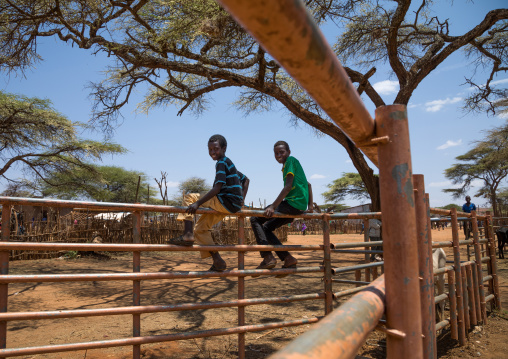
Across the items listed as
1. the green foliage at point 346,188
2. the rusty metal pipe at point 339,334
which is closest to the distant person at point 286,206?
the rusty metal pipe at point 339,334

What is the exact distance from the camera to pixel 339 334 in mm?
564

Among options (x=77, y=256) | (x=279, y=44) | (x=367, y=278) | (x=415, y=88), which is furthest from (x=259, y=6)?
(x=77, y=256)

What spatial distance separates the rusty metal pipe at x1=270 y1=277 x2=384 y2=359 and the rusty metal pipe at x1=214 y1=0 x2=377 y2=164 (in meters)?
0.43

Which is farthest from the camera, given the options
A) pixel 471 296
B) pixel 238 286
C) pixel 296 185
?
pixel 471 296

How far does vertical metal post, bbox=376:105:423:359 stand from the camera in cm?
93

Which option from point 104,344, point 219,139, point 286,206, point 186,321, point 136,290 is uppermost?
point 219,139

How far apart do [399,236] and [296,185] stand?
10.2ft

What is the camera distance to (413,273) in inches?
37.8

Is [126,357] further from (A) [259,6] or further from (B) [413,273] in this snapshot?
(A) [259,6]

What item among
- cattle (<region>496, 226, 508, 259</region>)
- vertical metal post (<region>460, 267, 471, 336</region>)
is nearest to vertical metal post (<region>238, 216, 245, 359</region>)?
vertical metal post (<region>460, 267, 471, 336</region>)

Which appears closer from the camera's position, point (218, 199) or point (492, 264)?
point (218, 199)

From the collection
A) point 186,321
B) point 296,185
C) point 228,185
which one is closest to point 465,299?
point 296,185

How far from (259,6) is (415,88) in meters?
10.8

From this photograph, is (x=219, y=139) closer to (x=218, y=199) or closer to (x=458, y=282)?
(x=218, y=199)
